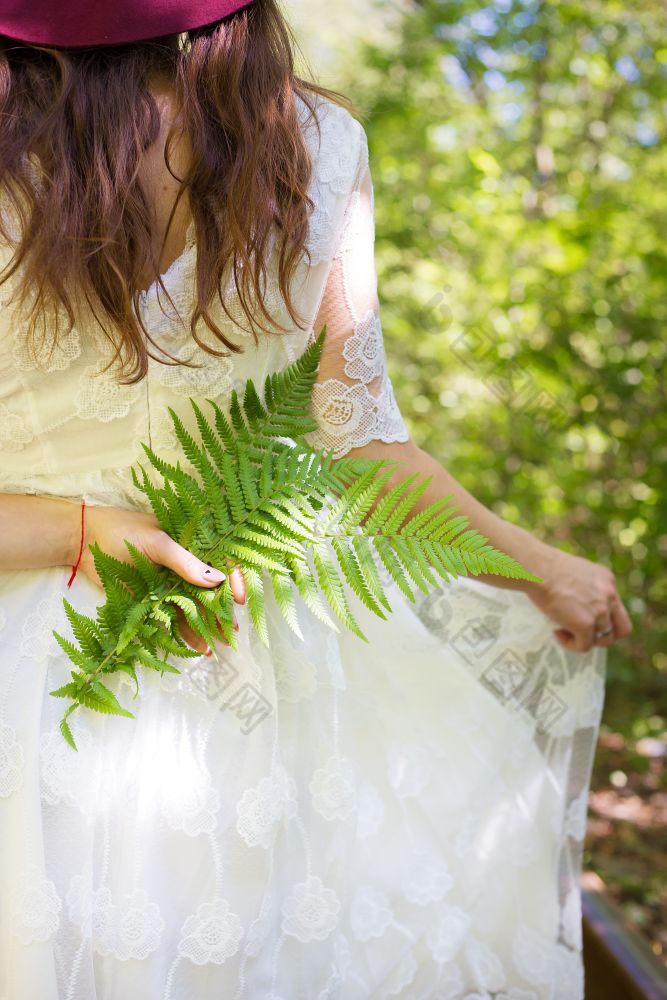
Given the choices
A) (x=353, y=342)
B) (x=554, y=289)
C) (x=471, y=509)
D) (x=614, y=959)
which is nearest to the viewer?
(x=353, y=342)

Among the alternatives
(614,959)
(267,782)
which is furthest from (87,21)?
(614,959)

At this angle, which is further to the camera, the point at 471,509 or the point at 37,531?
the point at 471,509

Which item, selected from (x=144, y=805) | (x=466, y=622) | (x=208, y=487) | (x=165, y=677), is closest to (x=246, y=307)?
(x=208, y=487)

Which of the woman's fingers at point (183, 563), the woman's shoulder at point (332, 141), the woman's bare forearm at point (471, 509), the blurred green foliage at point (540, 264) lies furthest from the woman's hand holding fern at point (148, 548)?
the blurred green foliage at point (540, 264)

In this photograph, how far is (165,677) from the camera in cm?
138

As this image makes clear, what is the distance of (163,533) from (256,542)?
0.13 meters

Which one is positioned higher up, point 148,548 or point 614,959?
point 148,548

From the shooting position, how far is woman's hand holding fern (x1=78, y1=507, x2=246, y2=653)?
1306 millimetres

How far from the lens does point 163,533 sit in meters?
1.34

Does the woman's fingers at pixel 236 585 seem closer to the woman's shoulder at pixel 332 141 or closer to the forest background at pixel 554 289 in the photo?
the woman's shoulder at pixel 332 141

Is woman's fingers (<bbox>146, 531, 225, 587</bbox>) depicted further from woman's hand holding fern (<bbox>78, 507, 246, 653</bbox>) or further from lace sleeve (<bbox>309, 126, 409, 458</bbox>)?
lace sleeve (<bbox>309, 126, 409, 458</bbox>)

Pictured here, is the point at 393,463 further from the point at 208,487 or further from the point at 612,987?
the point at 612,987

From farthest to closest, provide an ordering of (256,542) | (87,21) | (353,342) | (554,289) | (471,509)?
(554,289) → (471,509) → (353,342) → (256,542) → (87,21)

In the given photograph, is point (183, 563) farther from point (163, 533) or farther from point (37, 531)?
point (37, 531)
